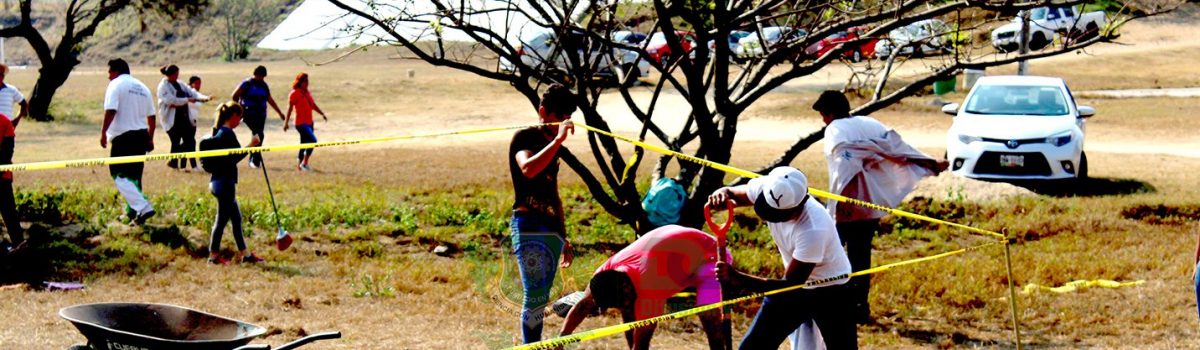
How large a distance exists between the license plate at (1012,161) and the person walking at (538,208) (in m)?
10.1

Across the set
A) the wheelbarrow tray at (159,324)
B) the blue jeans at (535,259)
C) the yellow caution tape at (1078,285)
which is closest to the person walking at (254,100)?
the yellow caution tape at (1078,285)

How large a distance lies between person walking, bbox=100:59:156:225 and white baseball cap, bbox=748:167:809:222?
7368 mm

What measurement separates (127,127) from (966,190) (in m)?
8.51

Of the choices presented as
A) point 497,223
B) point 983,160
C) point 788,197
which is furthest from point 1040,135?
point 788,197

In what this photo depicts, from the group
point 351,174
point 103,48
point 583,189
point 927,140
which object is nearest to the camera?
point 583,189

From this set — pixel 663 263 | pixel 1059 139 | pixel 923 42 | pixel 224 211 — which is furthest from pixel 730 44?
pixel 663 263

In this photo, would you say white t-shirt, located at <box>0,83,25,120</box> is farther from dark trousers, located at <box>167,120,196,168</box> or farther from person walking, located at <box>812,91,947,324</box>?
person walking, located at <box>812,91,947,324</box>

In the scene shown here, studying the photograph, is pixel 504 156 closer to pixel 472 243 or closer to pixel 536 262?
pixel 472 243

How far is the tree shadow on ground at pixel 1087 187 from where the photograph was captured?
576 inches

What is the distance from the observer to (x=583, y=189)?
14.0 metres

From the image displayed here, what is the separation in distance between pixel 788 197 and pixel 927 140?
1816 cm

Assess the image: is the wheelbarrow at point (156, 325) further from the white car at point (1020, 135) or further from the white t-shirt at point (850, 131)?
the white car at point (1020, 135)

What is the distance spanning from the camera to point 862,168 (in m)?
7.55

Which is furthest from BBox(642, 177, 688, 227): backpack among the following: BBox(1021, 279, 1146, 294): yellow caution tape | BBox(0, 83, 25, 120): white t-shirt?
BBox(0, 83, 25, 120): white t-shirt
